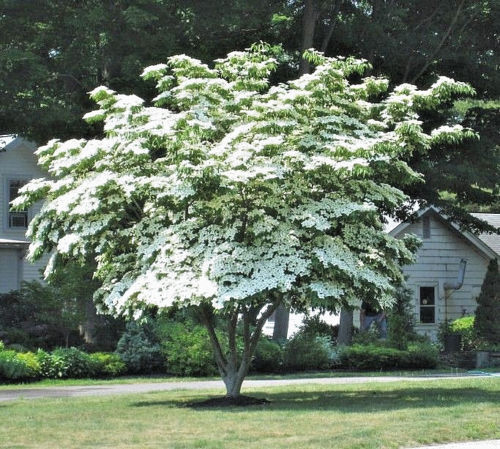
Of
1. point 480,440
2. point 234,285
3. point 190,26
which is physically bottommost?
point 480,440

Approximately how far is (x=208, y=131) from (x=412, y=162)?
43.1 feet

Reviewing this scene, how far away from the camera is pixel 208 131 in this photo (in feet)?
46.0

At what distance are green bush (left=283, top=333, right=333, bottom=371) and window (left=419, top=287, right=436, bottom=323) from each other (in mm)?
10968

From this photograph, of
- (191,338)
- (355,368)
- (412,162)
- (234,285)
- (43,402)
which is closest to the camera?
(234,285)

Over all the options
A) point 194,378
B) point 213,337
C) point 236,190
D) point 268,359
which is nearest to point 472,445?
point 236,190

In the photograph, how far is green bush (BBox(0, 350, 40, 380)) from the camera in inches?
782

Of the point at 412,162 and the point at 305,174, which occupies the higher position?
the point at 412,162

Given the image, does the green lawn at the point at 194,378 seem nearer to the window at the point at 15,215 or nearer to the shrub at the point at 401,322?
the shrub at the point at 401,322

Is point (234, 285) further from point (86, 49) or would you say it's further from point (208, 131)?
point (86, 49)

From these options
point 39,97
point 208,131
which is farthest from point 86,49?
point 208,131

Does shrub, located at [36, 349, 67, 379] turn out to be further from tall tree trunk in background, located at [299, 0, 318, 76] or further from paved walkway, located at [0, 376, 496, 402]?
tall tree trunk in background, located at [299, 0, 318, 76]

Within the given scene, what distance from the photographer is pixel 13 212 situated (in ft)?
111

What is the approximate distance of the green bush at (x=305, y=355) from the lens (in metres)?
23.2

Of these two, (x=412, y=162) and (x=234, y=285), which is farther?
(x=412, y=162)
